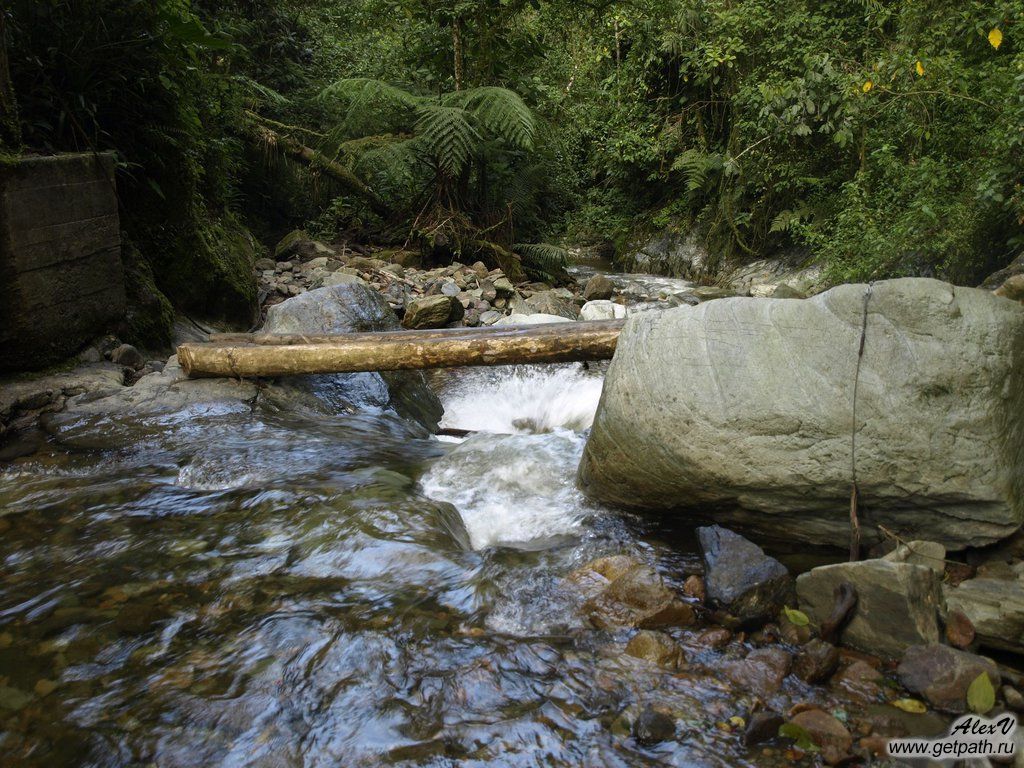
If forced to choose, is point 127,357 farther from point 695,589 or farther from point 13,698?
point 695,589

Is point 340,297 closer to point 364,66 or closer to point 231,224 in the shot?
point 231,224

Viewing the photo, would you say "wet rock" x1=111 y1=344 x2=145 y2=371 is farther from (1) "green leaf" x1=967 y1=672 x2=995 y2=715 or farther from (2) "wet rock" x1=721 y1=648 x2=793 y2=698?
(1) "green leaf" x1=967 y1=672 x2=995 y2=715

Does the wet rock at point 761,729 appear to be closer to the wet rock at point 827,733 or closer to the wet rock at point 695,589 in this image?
the wet rock at point 827,733

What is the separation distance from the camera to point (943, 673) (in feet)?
7.41

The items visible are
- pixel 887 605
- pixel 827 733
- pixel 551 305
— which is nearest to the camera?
pixel 827 733

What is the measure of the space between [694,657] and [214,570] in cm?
205

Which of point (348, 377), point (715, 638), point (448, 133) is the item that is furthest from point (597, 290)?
point (715, 638)

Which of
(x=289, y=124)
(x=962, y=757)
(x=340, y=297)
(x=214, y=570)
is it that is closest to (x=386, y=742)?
(x=214, y=570)

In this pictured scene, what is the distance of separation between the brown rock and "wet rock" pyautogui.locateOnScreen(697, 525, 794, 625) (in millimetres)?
543

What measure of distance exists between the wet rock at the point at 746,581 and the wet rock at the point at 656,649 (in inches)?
12.9

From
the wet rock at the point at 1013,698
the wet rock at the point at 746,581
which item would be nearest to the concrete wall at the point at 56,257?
the wet rock at the point at 746,581

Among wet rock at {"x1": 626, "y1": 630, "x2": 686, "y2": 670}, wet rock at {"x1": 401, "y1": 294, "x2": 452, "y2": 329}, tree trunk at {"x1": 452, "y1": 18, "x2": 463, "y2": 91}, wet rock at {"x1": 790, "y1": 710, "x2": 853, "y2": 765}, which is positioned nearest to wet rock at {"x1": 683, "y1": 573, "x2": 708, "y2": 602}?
wet rock at {"x1": 626, "y1": 630, "x2": 686, "y2": 670}

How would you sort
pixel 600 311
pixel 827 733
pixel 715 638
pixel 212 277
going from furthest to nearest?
pixel 600 311, pixel 212 277, pixel 715 638, pixel 827 733

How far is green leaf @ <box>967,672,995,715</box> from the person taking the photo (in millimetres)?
2186
